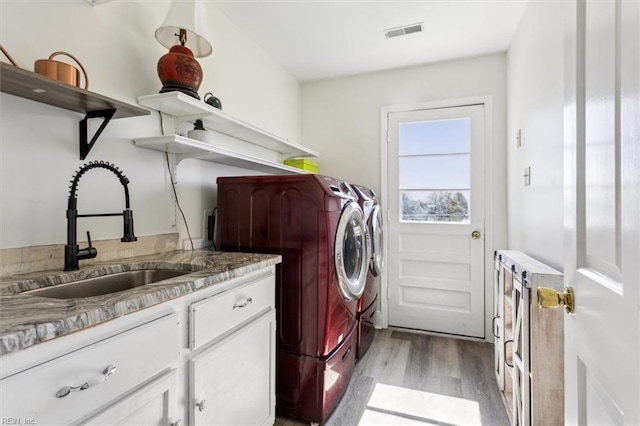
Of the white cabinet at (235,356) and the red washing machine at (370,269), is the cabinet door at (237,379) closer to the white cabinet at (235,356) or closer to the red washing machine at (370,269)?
the white cabinet at (235,356)

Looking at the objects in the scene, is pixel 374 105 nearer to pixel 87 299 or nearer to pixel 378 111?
pixel 378 111

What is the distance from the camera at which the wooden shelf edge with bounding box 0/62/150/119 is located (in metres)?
0.96

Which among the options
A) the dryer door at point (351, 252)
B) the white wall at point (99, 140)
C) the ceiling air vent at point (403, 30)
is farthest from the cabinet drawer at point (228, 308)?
the ceiling air vent at point (403, 30)

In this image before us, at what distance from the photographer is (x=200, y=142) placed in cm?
160

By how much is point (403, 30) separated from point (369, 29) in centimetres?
26

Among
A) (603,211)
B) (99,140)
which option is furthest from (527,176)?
(99,140)

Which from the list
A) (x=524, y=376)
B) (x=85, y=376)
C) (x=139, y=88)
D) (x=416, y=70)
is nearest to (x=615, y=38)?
(x=85, y=376)

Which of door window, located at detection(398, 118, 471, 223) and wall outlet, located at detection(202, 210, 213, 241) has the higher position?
door window, located at detection(398, 118, 471, 223)

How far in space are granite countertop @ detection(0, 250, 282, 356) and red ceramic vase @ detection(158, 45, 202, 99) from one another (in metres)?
0.84

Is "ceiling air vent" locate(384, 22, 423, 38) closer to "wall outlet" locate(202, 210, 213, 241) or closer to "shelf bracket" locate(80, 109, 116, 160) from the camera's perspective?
"wall outlet" locate(202, 210, 213, 241)

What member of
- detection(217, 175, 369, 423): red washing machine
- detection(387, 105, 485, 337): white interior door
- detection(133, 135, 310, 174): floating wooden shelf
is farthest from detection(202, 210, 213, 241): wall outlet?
detection(387, 105, 485, 337): white interior door

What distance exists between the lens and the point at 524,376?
1.42 meters

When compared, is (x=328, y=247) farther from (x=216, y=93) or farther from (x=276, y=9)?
(x=276, y=9)

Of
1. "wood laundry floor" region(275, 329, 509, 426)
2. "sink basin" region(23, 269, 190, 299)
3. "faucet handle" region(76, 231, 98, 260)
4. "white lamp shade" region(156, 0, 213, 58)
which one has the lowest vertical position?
"wood laundry floor" region(275, 329, 509, 426)
